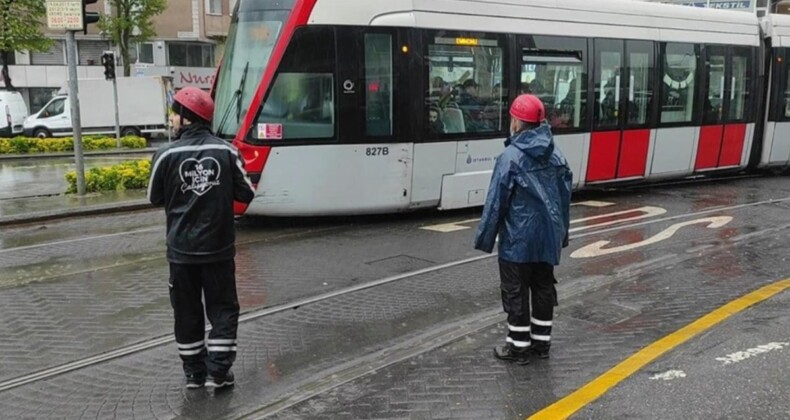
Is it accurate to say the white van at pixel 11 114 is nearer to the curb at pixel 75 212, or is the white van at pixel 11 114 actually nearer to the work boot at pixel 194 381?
the curb at pixel 75 212

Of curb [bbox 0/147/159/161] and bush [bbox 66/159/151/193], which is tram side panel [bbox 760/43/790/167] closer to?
bush [bbox 66/159/151/193]

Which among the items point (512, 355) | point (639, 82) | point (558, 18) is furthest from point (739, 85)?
point (512, 355)

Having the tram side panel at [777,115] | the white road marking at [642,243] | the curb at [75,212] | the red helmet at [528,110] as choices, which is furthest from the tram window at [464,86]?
the tram side panel at [777,115]

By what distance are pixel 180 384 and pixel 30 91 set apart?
40.2m

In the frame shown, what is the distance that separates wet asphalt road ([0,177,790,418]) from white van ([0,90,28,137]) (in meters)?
20.4

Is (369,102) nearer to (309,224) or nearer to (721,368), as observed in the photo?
(309,224)

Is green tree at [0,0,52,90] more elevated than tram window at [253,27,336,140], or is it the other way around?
green tree at [0,0,52,90]

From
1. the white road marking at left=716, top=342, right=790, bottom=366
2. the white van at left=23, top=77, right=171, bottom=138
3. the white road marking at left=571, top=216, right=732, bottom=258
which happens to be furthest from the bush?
the white van at left=23, top=77, right=171, bottom=138

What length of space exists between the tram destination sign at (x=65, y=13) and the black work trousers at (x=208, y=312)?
9999mm

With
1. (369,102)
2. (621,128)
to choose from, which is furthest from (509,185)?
(621,128)

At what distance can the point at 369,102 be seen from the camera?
9914 millimetres

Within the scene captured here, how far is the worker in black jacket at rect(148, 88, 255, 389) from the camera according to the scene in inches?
170

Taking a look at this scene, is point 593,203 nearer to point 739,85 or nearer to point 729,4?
point 739,85

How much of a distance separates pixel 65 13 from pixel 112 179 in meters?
3.14
